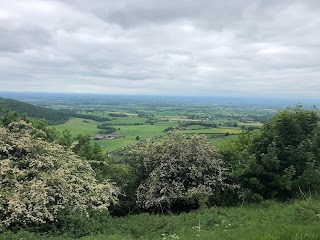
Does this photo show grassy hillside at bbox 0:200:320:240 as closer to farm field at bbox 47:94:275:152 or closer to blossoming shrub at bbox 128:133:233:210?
blossoming shrub at bbox 128:133:233:210

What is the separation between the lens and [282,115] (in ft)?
55.6

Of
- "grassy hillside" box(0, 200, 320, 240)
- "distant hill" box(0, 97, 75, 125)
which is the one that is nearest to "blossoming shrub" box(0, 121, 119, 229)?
"grassy hillside" box(0, 200, 320, 240)

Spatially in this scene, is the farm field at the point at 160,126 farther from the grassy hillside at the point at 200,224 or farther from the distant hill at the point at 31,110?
the grassy hillside at the point at 200,224

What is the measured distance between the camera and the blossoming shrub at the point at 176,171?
643 inches

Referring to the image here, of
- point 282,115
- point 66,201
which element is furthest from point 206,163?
point 66,201

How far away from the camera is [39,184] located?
1234 cm

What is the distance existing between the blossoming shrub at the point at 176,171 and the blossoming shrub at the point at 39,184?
2.72 metres

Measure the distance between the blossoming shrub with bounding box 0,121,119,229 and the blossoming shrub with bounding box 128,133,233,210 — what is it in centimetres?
272

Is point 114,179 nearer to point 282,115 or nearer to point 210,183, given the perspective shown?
point 210,183

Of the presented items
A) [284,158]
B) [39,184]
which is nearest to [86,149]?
[39,184]

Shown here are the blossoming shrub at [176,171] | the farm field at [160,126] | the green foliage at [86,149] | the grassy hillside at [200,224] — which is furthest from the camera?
the farm field at [160,126]

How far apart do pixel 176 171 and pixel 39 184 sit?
23.6ft

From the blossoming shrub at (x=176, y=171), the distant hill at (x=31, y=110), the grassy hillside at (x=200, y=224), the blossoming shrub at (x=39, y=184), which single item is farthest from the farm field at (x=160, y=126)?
the grassy hillside at (x=200, y=224)

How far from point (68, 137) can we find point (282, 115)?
16.8m
